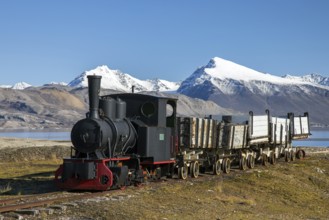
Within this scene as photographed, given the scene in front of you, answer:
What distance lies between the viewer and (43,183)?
952 inches

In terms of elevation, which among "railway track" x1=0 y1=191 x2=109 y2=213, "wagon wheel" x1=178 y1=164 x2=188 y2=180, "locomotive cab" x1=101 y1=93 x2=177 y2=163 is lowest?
"railway track" x1=0 y1=191 x2=109 y2=213

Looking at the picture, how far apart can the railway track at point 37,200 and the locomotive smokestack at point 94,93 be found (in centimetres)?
308

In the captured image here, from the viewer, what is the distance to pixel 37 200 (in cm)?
1823

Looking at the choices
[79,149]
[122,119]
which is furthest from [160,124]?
[79,149]

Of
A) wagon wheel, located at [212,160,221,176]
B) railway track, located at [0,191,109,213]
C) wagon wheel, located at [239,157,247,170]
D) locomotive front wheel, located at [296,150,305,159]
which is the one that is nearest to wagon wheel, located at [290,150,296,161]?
locomotive front wheel, located at [296,150,305,159]

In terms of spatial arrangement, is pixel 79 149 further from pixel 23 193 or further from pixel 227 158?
pixel 227 158

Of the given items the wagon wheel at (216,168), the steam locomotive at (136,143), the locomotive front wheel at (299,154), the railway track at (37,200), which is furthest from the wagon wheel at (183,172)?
the locomotive front wheel at (299,154)

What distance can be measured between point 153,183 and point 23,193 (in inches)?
213

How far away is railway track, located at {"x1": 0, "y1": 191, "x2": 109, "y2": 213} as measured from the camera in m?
16.2

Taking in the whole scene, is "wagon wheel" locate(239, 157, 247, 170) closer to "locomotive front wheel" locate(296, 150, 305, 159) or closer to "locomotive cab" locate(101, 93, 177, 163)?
"locomotive cab" locate(101, 93, 177, 163)

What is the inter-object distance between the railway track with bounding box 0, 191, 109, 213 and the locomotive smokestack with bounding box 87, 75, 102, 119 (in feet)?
10.1

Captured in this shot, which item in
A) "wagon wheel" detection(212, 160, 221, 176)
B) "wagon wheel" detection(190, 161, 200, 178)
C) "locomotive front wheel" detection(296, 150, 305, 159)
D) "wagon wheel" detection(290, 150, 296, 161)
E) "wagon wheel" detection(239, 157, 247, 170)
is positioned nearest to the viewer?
"wagon wheel" detection(190, 161, 200, 178)

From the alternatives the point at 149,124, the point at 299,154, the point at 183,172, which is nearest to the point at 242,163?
the point at 183,172

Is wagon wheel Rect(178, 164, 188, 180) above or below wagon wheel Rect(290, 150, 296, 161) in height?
below
